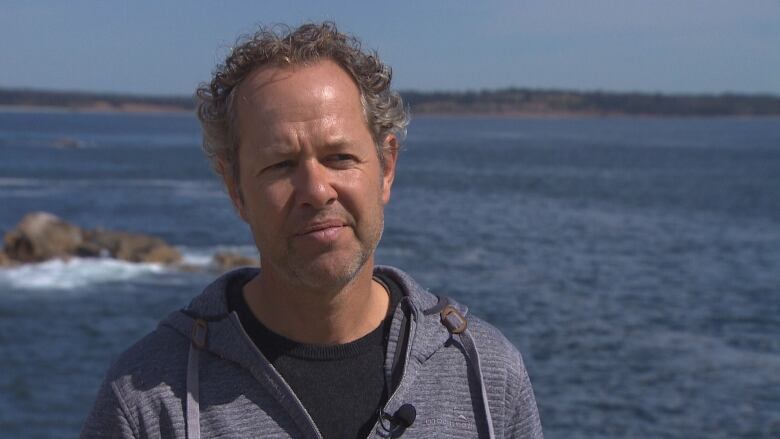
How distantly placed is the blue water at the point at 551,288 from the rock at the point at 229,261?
1.02m

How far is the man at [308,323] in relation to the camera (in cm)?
239

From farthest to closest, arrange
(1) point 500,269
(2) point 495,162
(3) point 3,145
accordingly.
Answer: (3) point 3,145 < (2) point 495,162 < (1) point 500,269

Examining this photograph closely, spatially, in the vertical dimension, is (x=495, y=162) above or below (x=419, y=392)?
below

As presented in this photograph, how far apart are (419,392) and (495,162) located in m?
96.7

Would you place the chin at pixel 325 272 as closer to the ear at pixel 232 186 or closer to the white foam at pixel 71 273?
the ear at pixel 232 186

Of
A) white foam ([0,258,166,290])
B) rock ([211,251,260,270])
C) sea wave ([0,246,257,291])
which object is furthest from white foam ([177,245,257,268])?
white foam ([0,258,166,290])

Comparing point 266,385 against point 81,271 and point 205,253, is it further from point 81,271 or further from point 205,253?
point 205,253

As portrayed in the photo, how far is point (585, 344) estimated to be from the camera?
76.4 ft

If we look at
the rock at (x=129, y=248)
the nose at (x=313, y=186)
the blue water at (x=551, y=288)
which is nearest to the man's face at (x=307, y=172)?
the nose at (x=313, y=186)

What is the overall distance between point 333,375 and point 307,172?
1.61 ft

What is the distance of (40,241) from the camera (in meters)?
32.3

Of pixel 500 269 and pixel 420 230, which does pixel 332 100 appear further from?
pixel 420 230

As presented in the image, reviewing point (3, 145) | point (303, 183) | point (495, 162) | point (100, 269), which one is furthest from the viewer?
point (3, 145)

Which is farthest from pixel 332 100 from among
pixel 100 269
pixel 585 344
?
pixel 100 269
